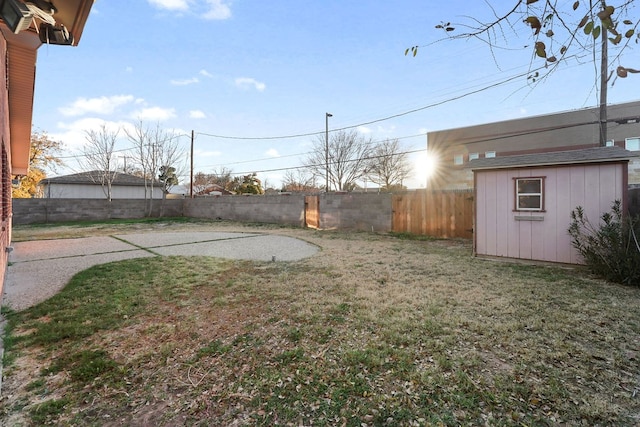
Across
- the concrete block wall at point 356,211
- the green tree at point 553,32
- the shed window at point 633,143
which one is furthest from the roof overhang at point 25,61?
the shed window at point 633,143

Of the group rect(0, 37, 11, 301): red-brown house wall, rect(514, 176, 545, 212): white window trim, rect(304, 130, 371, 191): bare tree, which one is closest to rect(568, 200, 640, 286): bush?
rect(514, 176, 545, 212): white window trim

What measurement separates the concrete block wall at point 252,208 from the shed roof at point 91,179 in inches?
347

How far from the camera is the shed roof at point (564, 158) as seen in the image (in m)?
4.93

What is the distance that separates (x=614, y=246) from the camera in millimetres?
4527

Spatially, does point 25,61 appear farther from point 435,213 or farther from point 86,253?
point 435,213

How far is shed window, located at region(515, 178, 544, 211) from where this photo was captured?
5664mm

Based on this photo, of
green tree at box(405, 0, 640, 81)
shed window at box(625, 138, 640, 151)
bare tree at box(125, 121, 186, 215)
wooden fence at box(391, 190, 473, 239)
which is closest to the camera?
green tree at box(405, 0, 640, 81)

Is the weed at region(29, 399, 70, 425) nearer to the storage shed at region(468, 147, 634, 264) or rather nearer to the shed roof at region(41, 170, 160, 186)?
the storage shed at region(468, 147, 634, 264)

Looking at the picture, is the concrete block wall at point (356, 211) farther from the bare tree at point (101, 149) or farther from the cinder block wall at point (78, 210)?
the bare tree at point (101, 149)

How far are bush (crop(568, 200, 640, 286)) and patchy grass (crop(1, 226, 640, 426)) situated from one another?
0.34 metres

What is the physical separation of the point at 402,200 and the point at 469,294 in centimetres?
Answer: 669

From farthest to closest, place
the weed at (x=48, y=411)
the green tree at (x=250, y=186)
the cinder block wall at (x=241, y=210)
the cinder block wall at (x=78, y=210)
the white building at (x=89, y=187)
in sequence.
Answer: the green tree at (x=250, y=186) → the white building at (x=89, y=187) → the cinder block wall at (x=78, y=210) → the cinder block wall at (x=241, y=210) → the weed at (x=48, y=411)

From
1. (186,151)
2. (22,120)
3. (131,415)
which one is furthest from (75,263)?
(186,151)

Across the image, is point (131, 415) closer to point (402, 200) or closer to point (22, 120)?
point (22, 120)
